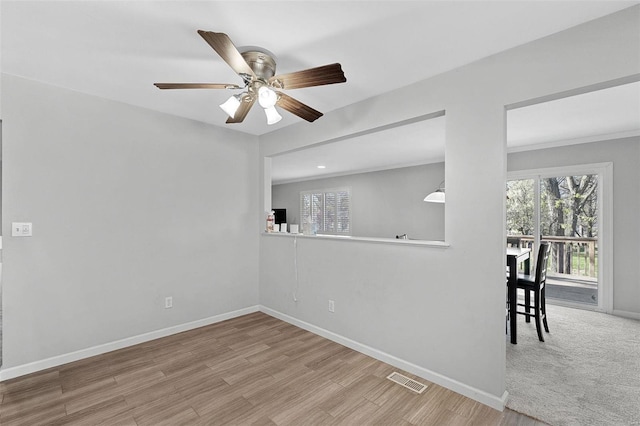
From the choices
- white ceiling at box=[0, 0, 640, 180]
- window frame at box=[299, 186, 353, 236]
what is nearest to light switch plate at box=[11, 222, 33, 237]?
white ceiling at box=[0, 0, 640, 180]

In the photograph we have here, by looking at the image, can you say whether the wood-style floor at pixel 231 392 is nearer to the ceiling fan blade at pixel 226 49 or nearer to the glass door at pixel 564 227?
the ceiling fan blade at pixel 226 49

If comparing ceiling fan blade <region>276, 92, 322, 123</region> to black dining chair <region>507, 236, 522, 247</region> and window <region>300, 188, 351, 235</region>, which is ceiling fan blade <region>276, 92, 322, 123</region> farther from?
window <region>300, 188, 351, 235</region>

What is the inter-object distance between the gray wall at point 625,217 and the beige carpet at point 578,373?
1.46 ft

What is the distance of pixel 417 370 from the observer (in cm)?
245

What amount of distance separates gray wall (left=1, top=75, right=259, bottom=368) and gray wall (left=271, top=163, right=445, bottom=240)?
12.2 feet

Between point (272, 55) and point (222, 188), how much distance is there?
6.77 ft

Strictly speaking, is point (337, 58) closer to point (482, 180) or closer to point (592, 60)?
point (482, 180)

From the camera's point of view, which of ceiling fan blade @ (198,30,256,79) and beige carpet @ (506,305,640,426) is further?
beige carpet @ (506,305,640,426)

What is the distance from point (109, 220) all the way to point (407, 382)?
10.1ft

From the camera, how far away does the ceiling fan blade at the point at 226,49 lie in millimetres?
1442

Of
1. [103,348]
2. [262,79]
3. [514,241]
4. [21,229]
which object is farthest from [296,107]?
[514,241]

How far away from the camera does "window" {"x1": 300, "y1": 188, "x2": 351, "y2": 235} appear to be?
762 centimetres

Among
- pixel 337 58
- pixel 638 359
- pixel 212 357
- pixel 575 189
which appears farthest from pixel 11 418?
pixel 575 189

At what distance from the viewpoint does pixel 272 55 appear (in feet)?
6.73
